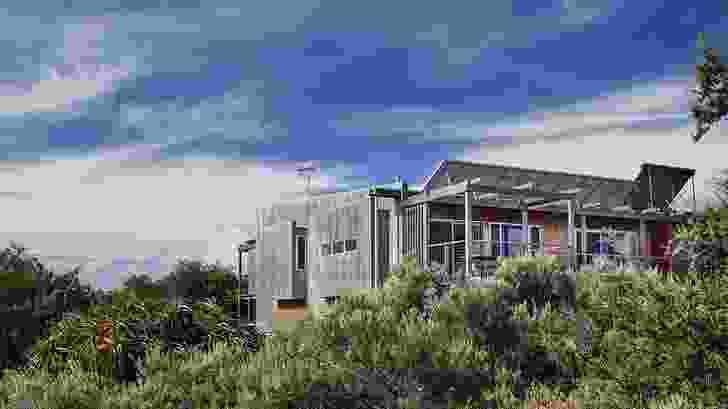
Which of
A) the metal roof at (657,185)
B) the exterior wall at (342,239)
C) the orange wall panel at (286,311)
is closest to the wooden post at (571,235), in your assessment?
the exterior wall at (342,239)

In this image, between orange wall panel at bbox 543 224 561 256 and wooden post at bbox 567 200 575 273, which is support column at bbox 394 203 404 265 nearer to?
wooden post at bbox 567 200 575 273

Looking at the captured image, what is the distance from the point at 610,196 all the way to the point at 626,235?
173cm

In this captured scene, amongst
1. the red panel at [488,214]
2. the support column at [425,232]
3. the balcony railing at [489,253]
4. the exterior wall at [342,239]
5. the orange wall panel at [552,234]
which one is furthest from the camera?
the orange wall panel at [552,234]

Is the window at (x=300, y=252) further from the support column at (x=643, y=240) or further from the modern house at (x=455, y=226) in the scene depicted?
the support column at (x=643, y=240)

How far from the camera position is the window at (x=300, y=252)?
28.4 meters

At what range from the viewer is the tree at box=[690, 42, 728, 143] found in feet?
78.3

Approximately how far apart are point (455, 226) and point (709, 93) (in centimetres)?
900

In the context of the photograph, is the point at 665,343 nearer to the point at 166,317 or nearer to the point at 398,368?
the point at 398,368

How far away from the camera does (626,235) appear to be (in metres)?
29.5

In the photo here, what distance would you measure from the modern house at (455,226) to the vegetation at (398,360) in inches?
432

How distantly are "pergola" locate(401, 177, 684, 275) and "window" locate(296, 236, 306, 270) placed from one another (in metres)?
6.85

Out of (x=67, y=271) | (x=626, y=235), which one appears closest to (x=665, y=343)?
(x=67, y=271)

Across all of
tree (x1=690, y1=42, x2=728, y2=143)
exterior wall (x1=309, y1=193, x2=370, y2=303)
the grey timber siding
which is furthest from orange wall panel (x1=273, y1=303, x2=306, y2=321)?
tree (x1=690, y1=42, x2=728, y2=143)

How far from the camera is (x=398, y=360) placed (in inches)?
258
